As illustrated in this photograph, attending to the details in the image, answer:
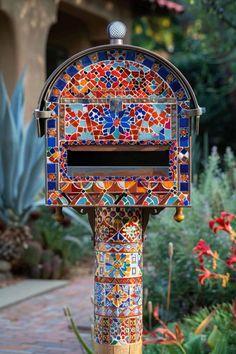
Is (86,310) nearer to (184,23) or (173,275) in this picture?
(173,275)

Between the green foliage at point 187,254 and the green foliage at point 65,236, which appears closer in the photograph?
the green foliage at point 187,254

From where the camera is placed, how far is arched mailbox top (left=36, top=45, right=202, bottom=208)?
3.28 metres

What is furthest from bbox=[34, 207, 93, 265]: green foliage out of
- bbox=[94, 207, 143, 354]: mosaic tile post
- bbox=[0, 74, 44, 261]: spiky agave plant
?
bbox=[94, 207, 143, 354]: mosaic tile post

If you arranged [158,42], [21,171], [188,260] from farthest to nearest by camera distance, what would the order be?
[158,42], [21,171], [188,260]

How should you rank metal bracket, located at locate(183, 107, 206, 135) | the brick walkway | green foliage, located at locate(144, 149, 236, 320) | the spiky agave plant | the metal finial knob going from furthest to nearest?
the spiky agave plant → green foliage, located at locate(144, 149, 236, 320) → the brick walkway → the metal finial knob → metal bracket, located at locate(183, 107, 206, 135)

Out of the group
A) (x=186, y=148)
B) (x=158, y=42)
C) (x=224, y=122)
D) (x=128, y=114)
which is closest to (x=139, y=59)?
(x=128, y=114)

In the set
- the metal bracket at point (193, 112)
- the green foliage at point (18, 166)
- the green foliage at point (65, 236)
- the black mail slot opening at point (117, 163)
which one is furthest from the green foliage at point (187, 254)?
the green foliage at point (65, 236)

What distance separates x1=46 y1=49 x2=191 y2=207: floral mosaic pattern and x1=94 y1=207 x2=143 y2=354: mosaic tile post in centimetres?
19

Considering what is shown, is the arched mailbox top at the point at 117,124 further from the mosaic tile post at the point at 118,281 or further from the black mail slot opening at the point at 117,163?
the mosaic tile post at the point at 118,281

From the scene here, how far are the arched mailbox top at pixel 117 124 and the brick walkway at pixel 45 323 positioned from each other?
6.14 feet

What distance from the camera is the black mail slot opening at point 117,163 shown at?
3.29 metres

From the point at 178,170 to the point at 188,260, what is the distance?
2.15m

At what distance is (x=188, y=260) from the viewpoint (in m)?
5.32

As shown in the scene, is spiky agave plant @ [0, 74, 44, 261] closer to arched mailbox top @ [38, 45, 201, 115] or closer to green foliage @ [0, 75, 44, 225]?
green foliage @ [0, 75, 44, 225]
